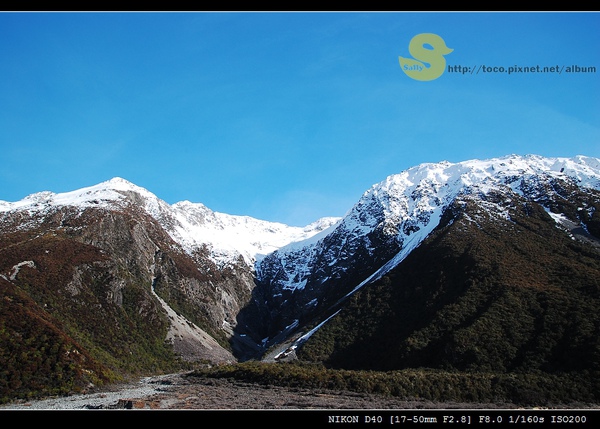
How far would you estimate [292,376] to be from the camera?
Result: 7525 centimetres

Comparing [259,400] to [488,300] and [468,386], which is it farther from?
[488,300]

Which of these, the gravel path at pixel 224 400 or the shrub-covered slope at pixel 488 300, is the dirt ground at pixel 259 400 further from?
the shrub-covered slope at pixel 488 300

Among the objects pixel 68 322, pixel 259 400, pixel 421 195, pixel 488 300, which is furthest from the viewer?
pixel 421 195

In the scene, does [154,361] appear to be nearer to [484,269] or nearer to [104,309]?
[104,309]

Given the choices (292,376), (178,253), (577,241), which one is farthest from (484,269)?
(178,253)

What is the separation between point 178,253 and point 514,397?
143m

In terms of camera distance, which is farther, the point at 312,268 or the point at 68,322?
the point at 312,268

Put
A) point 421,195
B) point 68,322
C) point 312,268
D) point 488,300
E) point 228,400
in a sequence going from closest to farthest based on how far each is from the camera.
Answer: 1. point 228,400
2. point 488,300
3. point 68,322
4. point 421,195
5. point 312,268

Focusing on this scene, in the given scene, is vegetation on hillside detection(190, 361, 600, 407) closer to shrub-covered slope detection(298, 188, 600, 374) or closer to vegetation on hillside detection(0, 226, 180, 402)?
shrub-covered slope detection(298, 188, 600, 374)

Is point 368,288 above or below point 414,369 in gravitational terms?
above

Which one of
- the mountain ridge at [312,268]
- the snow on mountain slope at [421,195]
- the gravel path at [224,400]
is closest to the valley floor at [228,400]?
the gravel path at [224,400]

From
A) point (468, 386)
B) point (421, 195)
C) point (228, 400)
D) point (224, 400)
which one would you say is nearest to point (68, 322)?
point (224, 400)

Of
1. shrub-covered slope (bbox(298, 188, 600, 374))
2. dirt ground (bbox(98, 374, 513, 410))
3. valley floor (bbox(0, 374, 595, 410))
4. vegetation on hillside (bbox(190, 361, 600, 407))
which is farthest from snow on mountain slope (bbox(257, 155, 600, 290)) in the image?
valley floor (bbox(0, 374, 595, 410))
